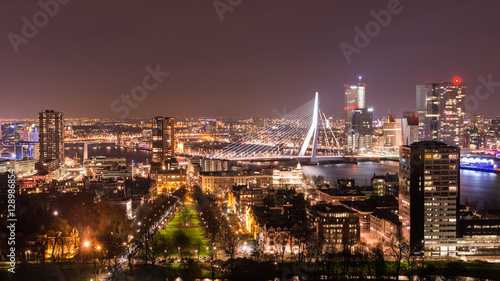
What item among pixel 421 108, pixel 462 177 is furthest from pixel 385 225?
pixel 421 108

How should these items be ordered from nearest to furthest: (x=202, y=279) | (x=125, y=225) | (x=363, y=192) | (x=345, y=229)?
(x=202, y=279), (x=345, y=229), (x=125, y=225), (x=363, y=192)

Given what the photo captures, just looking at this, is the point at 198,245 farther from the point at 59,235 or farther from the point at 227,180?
the point at 227,180

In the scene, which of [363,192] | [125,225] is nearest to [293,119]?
[363,192]

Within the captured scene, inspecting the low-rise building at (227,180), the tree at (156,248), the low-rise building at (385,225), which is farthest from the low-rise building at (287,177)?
the tree at (156,248)

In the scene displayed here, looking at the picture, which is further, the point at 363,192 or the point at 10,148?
the point at 10,148

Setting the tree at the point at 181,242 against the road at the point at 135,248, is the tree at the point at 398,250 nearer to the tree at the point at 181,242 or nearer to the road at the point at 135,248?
the tree at the point at 181,242

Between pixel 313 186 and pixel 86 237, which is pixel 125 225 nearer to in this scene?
pixel 86 237
